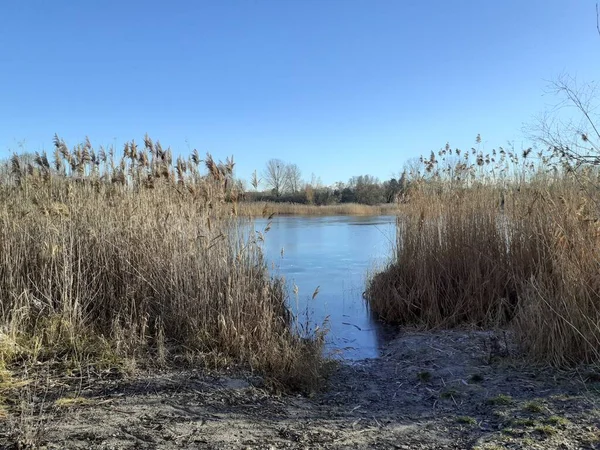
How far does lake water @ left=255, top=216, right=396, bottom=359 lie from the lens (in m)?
5.16

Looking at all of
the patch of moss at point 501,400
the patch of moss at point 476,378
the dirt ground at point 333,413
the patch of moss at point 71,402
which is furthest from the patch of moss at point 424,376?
the patch of moss at point 71,402

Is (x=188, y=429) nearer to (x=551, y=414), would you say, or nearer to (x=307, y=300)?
A: (x=551, y=414)

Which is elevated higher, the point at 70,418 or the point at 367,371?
the point at 70,418

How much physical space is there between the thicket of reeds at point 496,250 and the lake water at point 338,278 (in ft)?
1.73

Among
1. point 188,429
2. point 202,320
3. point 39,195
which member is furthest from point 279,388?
point 39,195

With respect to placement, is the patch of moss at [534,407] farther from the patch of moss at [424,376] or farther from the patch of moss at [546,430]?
the patch of moss at [424,376]

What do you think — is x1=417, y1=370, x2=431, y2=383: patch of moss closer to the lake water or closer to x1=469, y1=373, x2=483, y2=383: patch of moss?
x1=469, y1=373, x2=483, y2=383: patch of moss

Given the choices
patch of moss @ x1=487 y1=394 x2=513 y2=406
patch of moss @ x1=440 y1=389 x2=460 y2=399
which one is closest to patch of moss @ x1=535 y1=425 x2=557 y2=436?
patch of moss @ x1=487 y1=394 x2=513 y2=406

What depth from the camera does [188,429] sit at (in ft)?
7.31

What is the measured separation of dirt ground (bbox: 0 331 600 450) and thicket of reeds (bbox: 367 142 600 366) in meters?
0.73

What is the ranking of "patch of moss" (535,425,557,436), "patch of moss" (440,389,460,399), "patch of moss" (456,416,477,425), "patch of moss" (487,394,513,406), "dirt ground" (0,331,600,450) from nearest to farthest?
"dirt ground" (0,331,600,450)
"patch of moss" (535,425,557,436)
"patch of moss" (456,416,477,425)
"patch of moss" (487,394,513,406)
"patch of moss" (440,389,460,399)

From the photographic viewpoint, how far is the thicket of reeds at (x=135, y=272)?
10.9ft

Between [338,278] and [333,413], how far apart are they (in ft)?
20.2

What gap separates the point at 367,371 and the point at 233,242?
1761 mm
